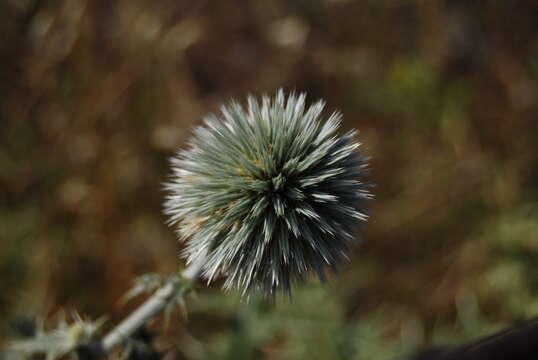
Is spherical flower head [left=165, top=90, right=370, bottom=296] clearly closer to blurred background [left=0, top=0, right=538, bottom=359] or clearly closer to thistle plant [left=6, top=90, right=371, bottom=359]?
thistle plant [left=6, top=90, right=371, bottom=359]

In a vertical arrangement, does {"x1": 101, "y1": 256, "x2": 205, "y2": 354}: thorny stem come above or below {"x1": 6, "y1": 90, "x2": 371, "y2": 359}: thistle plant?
below

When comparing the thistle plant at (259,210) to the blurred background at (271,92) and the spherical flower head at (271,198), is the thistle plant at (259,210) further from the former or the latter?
the blurred background at (271,92)

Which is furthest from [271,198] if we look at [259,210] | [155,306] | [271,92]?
[271,92]

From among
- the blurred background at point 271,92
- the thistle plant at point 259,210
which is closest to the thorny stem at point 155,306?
the thistle plant at point 259,210

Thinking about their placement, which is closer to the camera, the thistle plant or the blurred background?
the thistle plant

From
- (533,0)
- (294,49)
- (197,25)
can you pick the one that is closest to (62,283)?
(197,25)

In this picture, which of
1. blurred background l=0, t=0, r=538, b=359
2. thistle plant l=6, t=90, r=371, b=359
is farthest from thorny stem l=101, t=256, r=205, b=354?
blurred background l=0, t=0, r=538, b=359
